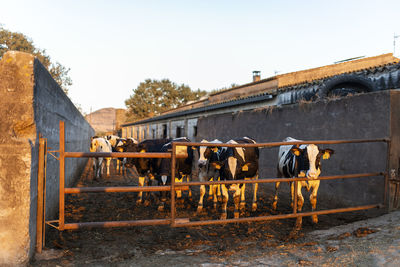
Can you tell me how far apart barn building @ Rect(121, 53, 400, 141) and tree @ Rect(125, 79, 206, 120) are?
17025 mm

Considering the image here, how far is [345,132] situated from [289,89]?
18.0 feet

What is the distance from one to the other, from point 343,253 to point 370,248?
360 millimetres

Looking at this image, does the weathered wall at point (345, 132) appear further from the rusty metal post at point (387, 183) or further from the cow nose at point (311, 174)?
the cow nose at point (311, 174)

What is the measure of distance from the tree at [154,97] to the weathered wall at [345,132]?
1755 inches

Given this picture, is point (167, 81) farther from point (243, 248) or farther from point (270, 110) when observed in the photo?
point (243, 248)

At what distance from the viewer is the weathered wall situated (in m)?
5.76

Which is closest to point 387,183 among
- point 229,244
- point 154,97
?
point 229,244

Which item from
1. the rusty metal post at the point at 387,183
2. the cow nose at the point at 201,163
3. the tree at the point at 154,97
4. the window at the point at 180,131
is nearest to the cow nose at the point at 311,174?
the rusty metal post at the point at 387,183

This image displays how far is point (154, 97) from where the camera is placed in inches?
2125

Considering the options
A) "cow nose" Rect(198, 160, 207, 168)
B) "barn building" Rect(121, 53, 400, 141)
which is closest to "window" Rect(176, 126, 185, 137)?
"barn building" Rect(121, 53, 400, 141)

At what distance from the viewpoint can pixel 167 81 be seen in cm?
5541

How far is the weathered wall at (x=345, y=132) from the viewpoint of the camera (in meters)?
5.76

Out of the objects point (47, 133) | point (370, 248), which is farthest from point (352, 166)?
point (47, 133)

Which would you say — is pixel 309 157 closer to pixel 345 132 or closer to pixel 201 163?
pixel 345 132
